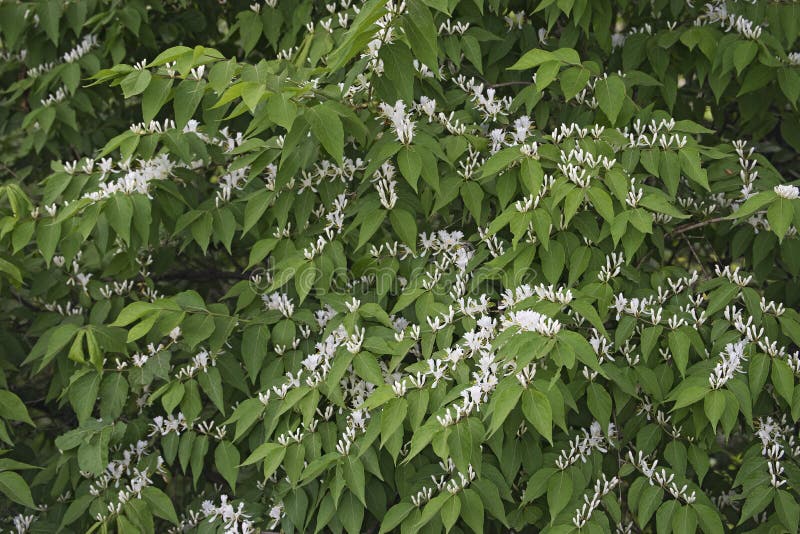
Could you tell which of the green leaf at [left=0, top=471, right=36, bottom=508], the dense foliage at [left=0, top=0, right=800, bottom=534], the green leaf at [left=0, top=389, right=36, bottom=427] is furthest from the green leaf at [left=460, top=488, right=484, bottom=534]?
the green leaf at [left=0, top=389, right=36, bottom=427]

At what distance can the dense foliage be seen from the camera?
2.86m

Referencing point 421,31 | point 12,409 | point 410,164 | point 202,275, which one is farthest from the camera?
point 202,275

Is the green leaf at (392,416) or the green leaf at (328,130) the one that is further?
the green leaf at (328,130)

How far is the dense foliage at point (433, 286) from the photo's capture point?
113 inches

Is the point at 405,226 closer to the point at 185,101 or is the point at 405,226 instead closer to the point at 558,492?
the point at 185,101

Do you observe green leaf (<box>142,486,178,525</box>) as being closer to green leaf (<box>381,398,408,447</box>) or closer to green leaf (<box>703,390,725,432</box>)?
green leaf (<box>381,398,408,447</box>)

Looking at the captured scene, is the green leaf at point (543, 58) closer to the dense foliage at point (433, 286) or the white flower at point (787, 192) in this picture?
the dense foliage at point (433, 286)

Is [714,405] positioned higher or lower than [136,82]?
lower

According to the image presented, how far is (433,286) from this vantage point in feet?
10.4

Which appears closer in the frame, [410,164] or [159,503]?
[410,164]

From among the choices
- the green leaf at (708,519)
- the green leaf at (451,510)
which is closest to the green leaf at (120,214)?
the green leaf at (451,510)

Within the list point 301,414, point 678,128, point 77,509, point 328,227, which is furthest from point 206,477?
point 678,128

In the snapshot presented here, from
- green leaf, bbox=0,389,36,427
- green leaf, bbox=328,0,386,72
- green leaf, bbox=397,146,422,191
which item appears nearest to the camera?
green leaf, bbox=328,0,386,72

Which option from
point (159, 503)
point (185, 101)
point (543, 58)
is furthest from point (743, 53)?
point (159, 503)
